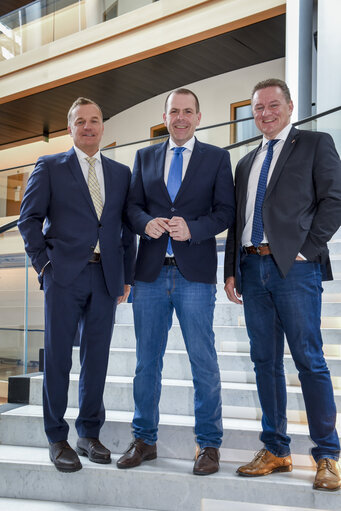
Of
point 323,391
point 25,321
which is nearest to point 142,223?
point 323,391

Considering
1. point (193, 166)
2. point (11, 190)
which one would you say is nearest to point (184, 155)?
point (193, 166)

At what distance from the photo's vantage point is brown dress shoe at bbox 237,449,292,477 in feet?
7.15

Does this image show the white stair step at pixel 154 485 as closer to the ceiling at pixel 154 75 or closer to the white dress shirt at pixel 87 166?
the white dress shirt at pixel 87 166

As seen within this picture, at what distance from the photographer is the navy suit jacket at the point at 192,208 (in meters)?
2.33

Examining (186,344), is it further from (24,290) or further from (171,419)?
(24,290)

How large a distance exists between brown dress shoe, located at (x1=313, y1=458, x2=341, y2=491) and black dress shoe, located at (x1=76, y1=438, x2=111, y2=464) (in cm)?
93

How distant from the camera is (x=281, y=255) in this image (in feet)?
7.10

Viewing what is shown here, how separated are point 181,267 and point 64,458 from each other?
100cm

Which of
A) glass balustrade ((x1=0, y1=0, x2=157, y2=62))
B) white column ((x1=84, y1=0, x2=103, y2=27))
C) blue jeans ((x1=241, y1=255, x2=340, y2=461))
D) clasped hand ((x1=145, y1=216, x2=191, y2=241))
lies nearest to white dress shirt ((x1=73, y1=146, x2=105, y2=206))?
clasped hand ((x1=145, y1=216, x2=191, y2=241))

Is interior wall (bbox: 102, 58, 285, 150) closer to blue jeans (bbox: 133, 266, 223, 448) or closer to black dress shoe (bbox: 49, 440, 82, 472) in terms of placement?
blue jeans (bbox: 133, 266, 223, 448)

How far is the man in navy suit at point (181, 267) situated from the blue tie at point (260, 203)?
0.15 meters

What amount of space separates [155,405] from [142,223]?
832 millimetres

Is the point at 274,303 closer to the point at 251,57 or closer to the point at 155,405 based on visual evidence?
the point at 155,405

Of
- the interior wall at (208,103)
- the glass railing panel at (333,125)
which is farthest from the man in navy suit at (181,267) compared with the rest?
the interior wall at (208,103)
